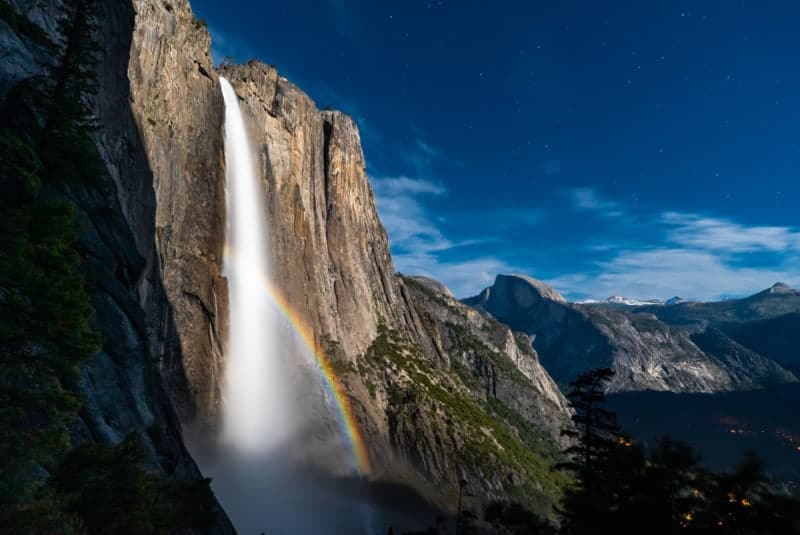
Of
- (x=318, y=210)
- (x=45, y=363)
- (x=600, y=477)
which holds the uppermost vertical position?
(x=318, y=210)

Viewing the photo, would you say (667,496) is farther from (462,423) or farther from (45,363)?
(462,423)

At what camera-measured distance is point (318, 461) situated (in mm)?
60969

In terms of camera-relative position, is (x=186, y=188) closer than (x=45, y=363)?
No

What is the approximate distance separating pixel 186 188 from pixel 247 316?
1787cm

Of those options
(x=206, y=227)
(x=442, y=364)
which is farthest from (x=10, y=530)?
(x=442, y=364)

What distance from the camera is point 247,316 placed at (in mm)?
58812

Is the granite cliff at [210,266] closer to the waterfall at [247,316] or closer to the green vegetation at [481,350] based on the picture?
the waterfall at [247,316]

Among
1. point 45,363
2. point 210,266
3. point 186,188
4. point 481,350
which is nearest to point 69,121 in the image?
point 45,363

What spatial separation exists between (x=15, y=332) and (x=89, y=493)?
4.77 m

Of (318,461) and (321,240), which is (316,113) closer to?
(321,240)

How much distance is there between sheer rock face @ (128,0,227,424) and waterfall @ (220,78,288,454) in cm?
245

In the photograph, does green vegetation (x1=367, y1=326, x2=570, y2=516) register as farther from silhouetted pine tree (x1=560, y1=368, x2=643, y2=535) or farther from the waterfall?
silhouetted pine tree (x1=560, y1=368, x2=643, y2=535)

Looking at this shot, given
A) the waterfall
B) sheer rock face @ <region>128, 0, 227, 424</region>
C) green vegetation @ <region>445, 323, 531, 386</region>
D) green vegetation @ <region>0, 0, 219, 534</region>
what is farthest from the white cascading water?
green vegetation @ <region>445, 323, 531, 386</region>

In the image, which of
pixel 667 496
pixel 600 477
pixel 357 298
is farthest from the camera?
pixel 357 298
